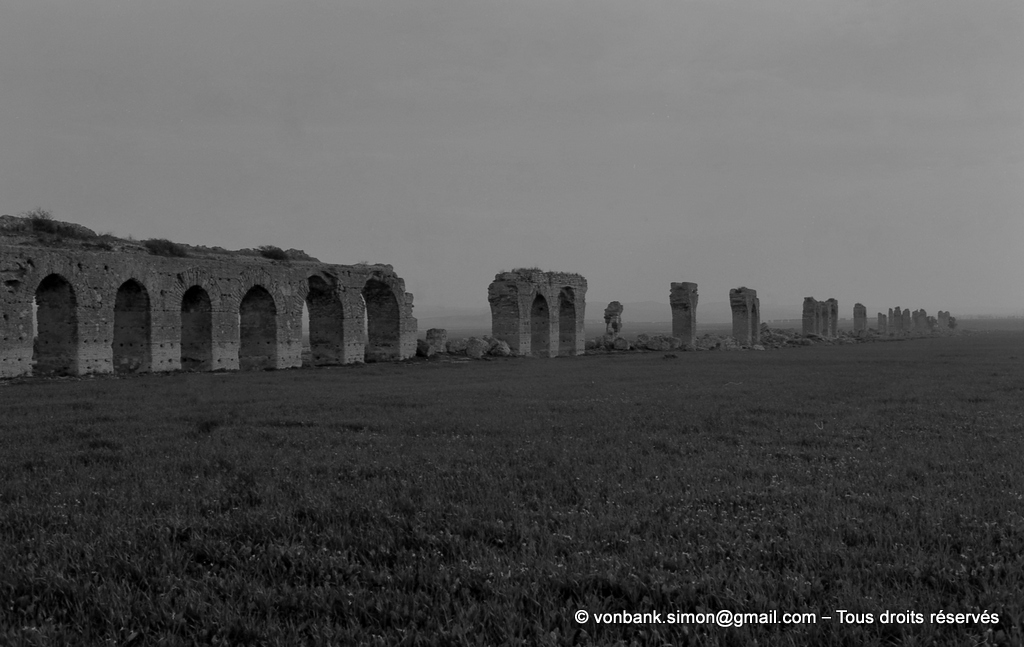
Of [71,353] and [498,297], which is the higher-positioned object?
[498,297]

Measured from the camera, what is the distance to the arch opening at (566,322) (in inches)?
1455

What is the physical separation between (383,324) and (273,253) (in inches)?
212

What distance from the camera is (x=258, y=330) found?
2539cm

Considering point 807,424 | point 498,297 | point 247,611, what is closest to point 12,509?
point 247,611

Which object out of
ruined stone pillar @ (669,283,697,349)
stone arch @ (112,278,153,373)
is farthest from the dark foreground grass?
ruined stone pillar @ (669,283,697,349)

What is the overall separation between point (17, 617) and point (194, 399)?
1025cm

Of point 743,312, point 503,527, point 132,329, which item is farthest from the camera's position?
point 743,312

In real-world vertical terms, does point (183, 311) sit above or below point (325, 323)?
above

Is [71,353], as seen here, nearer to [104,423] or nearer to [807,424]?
[104,423]

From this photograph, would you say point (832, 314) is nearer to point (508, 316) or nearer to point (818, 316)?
point (818, 316)

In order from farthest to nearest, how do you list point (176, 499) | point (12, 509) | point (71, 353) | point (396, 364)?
point (396, 364)
point (71, 353)
point (176, 499)
point (12, 509)

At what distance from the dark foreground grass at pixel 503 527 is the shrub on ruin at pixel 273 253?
60.4 ft

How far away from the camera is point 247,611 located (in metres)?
3.45

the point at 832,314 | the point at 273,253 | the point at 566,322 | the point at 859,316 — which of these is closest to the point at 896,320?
the point at 859,316
